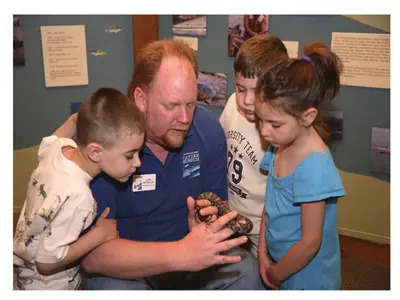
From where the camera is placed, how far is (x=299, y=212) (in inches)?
51.6

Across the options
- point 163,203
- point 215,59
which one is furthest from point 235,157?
point 215,59

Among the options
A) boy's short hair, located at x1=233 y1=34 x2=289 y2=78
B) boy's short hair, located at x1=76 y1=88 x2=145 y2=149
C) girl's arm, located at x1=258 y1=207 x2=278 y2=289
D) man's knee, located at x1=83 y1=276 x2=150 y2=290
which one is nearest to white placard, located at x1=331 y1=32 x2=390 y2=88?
boy's short hair, located at x1=233 y1=34 x2=289 y2=78

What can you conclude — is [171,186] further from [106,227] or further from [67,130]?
[67,130]

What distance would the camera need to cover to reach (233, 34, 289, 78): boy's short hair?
143 cm

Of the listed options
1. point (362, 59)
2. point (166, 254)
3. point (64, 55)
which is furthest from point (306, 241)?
point (64, 55)

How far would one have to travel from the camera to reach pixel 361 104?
2305 mm

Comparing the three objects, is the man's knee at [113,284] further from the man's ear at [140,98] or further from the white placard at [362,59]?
the white placard at [362,59]

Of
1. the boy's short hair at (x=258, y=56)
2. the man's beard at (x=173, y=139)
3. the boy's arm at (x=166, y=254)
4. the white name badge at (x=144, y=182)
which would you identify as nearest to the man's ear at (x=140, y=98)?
the man's beard at (x=173, y=139)

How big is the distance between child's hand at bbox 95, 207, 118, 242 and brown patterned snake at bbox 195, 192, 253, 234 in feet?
0.89

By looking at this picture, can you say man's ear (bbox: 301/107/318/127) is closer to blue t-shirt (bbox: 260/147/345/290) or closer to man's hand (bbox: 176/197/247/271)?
blue t-shirt (bbox: 260/147/345/290)

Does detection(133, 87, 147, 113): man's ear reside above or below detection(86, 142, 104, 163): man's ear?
above

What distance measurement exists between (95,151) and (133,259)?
34 cm
